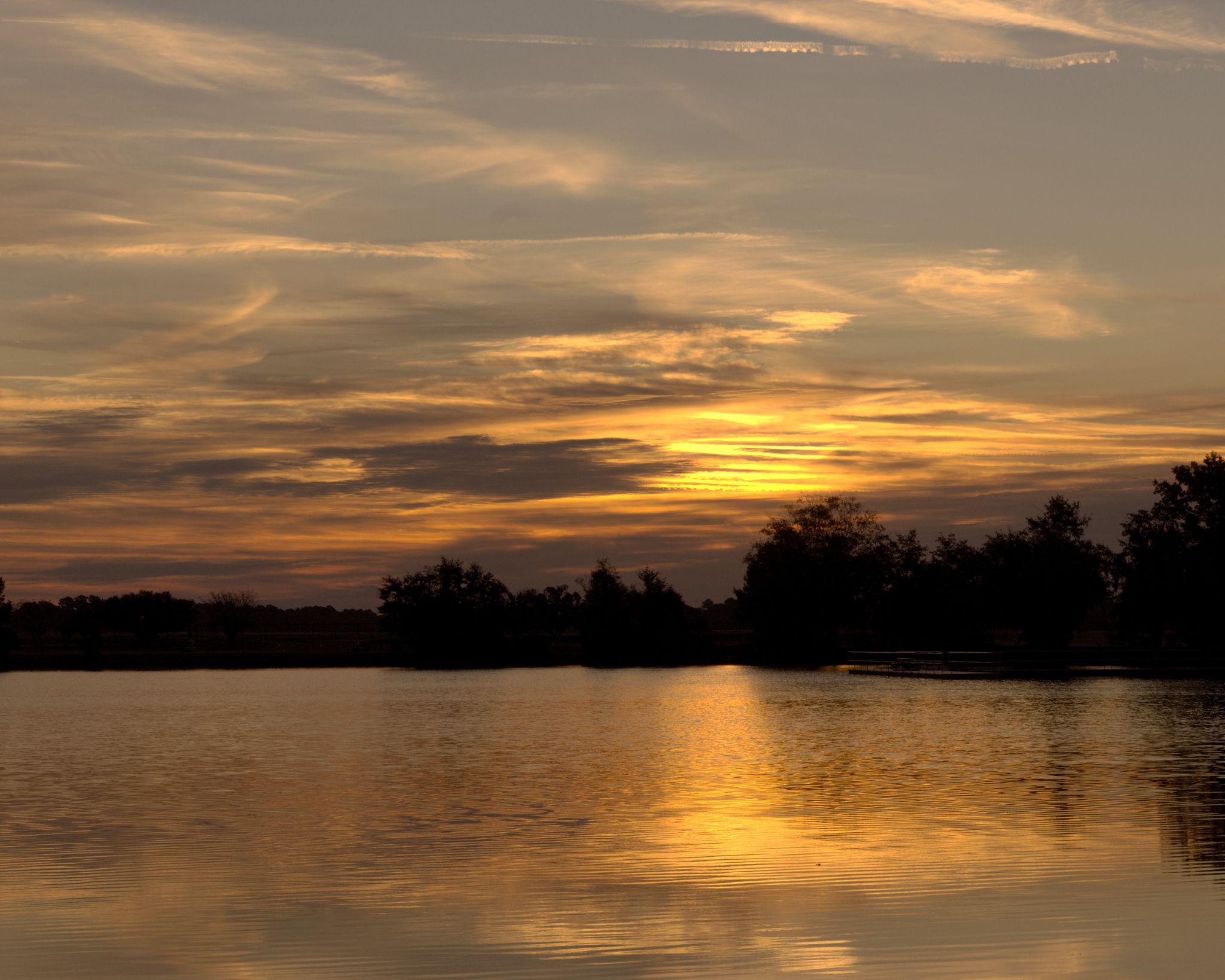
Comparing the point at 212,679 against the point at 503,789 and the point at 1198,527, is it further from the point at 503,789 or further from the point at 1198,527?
the point at 503,789

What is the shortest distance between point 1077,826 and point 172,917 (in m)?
13.2

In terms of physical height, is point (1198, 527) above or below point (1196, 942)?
above

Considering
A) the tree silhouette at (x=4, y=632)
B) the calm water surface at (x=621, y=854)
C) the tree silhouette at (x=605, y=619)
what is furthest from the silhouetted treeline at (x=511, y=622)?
the calm water surface at (x=621, y=854)

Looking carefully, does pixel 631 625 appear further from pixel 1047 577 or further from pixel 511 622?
pixel 1047 577

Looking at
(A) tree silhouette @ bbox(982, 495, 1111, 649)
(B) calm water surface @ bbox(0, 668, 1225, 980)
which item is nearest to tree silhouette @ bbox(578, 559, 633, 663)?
(A) tree silhouette @ bbox(982, 495, 1111, 649)

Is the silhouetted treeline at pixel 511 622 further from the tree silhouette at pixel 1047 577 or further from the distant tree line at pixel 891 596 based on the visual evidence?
the tree silhouette at pixel 1047 577

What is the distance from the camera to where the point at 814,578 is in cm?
13612

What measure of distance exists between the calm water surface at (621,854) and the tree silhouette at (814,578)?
3466 inches

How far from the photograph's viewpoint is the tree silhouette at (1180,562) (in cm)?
10394

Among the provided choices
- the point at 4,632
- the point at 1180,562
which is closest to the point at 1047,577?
→ the point at 1180,562

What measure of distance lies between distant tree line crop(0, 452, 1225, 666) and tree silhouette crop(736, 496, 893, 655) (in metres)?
0.16

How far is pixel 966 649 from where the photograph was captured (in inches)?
4956

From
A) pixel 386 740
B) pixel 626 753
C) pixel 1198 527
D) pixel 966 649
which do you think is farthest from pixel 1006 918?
pixel 966 649

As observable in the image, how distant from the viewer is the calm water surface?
1338 centimetres
